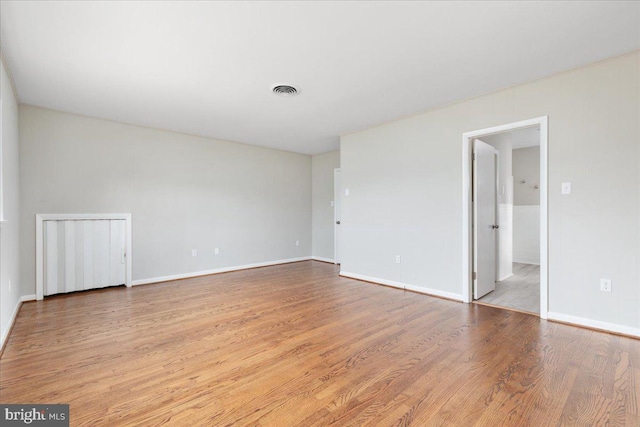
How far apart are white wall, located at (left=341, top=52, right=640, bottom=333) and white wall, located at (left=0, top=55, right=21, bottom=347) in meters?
4.27

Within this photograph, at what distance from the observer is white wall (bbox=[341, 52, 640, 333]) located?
253cm

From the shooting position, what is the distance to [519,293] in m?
3.93

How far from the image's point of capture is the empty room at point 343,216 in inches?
72.3

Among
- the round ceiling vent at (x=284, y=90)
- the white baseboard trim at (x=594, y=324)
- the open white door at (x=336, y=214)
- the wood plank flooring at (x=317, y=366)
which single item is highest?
the round ceiling vent at (x=284, y=90)

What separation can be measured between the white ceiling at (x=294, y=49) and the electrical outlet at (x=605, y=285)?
1.98 metres

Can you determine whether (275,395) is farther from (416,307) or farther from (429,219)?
(429,219)

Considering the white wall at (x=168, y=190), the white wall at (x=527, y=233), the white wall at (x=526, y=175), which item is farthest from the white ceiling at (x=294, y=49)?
the white wall at (x=527, y=233)

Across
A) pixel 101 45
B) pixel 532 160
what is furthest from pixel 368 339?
pixel 532 160

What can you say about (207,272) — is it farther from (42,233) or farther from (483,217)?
(483,217)

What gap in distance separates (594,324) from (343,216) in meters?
3.34

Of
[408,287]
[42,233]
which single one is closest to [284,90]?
[408,287]

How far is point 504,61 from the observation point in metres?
2.63

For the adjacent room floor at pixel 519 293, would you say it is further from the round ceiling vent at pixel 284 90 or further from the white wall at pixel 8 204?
the white wall at pixel 8 204

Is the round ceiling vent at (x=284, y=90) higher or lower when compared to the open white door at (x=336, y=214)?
higher
